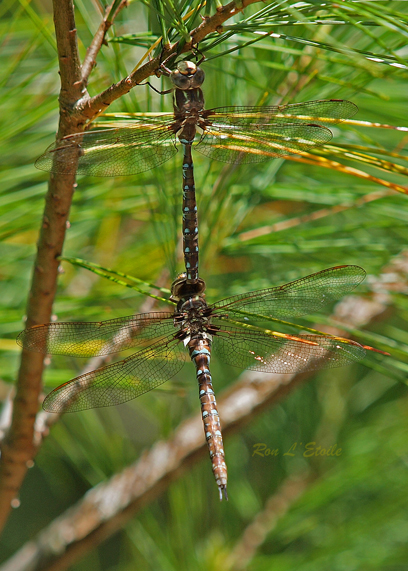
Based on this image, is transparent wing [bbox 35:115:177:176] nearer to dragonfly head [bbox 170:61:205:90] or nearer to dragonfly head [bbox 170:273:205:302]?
dragonfly head [bbox 170:61:205:90]

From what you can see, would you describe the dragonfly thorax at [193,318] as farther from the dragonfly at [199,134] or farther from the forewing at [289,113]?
the forewing at [289,113]

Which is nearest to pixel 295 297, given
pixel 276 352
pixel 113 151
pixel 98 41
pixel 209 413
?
pixel 276 352

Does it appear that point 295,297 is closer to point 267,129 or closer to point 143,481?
point 267,129

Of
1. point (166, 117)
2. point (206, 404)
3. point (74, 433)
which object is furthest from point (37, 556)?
point (166, 117)

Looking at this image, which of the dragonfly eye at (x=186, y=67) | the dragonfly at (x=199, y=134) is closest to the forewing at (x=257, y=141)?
the dragonfly at (x=199, y=134)

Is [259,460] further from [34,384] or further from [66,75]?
[66,75]

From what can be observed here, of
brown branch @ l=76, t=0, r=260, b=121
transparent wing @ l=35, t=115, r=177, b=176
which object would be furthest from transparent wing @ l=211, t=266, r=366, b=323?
brown branch @ l=76, t=0, r=260, b=121

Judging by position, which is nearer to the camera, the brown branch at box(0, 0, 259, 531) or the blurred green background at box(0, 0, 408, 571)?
the brown branch at box(0, 0, 259, 531)
